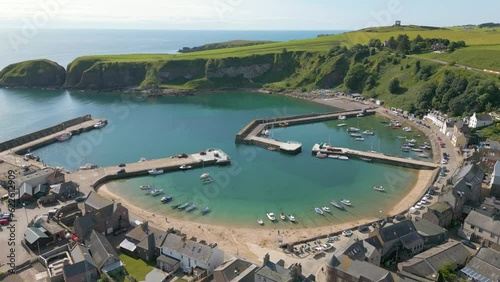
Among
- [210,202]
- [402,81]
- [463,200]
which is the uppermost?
[402,81]

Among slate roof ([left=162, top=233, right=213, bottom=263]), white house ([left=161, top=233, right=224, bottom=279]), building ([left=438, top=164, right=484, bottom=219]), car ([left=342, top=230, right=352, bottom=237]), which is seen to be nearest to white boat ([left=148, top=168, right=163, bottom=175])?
slate roof ([left=162, top=233, right=213, bottom=263])

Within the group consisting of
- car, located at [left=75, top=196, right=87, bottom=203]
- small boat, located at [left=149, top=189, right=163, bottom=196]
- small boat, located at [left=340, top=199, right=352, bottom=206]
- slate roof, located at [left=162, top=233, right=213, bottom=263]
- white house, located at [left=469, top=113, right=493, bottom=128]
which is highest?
white house, located at [left=469, top=113, right=493, bottom=128]

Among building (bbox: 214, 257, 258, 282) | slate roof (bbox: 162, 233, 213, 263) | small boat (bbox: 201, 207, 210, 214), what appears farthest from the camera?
small boat (bbox: 201, 207, 210, 214)

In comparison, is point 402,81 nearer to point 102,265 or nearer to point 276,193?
point 276,193

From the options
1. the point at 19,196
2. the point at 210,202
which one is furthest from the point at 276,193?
the point at 19,196

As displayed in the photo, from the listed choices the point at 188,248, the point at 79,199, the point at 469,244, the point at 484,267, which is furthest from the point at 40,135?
the point at 484,267

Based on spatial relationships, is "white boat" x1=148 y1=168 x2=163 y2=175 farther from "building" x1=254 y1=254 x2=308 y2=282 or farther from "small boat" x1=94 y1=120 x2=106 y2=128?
"small boat" x1=94 y1=120 x2=106 y2=128
